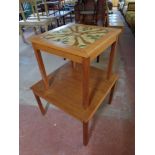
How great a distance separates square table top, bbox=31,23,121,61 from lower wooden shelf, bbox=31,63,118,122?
13.2 inches

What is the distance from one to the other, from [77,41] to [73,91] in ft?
1.31

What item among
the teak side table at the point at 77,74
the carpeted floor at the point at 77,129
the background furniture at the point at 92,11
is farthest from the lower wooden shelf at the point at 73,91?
the background furniture at the point at 92,11

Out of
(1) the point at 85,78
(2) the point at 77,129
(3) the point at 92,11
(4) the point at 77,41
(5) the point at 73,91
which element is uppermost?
(3) the point at 92,11

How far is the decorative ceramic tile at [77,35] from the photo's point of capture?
2.95 ft

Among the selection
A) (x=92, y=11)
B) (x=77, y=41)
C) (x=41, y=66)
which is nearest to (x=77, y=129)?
(x=41, y=66)

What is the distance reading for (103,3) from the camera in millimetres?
2242

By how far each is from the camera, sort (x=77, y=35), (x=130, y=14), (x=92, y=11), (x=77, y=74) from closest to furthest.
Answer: (x=77, y=35) → (x=77, y=74) → (x=92, y=11) → (x=130, y=14)

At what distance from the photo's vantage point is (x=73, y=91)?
44.5 inches

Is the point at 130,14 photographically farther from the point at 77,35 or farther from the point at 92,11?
the point at 77,35

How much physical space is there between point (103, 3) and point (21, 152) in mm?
2211

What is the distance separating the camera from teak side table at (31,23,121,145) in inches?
32.8

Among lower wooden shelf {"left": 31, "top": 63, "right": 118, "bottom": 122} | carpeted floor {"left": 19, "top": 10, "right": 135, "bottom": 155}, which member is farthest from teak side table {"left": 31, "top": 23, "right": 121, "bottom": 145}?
carpeted floor {"left": 19, "top": 10, "right": 135, "bottom": 155}
